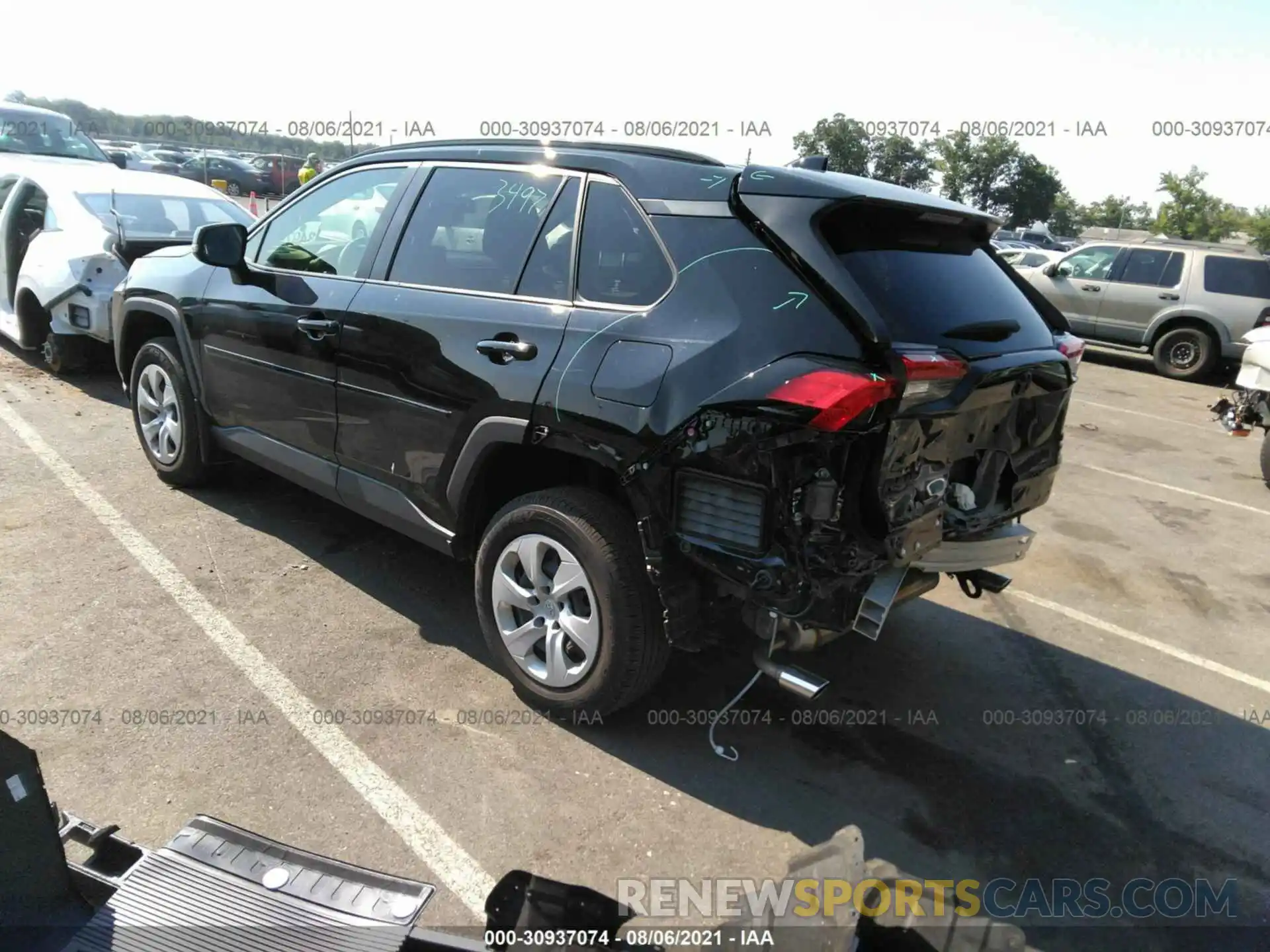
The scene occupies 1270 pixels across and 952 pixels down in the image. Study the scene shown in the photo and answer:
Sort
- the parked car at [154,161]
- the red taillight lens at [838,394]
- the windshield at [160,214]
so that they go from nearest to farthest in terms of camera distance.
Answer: the red taillight lens at [838,394], the windshield at [160,214], the parked car at [154,161]

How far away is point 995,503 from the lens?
10.8 feet

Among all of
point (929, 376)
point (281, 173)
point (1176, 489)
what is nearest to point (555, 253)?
point (929, 376)

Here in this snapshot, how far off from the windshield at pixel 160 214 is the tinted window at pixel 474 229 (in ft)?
13.8

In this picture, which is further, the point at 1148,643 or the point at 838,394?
the point at 1148,643

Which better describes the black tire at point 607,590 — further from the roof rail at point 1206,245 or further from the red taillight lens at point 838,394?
the roof rail at point 1206,245

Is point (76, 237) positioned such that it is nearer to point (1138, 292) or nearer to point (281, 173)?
point (1138, 292)

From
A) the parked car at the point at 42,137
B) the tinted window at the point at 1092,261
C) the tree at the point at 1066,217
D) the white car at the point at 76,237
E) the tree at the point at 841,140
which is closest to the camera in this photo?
the white car at the point at 76,237

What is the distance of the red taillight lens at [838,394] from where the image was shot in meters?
2.41

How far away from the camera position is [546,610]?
3209mm

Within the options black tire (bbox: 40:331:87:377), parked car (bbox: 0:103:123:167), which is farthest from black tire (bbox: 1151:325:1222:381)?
parked car (bbox: 0:103:123:167)

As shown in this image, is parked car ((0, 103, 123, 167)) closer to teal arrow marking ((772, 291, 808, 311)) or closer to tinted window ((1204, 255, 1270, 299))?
teal arrow marking ((772, 291, 808, 311))

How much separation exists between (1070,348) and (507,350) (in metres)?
Answer: 2.19

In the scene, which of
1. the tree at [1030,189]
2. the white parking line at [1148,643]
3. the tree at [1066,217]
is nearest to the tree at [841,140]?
the tree at [1030,189]

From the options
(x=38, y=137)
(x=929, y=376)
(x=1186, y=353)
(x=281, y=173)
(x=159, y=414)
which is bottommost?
(x=159, y=414)
